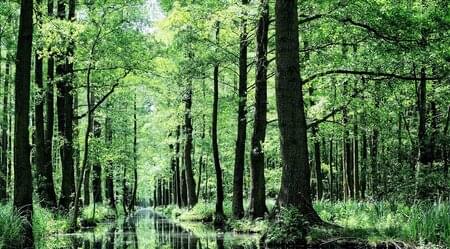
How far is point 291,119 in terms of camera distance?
11.8 m

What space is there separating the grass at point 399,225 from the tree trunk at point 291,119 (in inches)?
41.4

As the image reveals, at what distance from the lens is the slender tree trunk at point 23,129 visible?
37.8 ft

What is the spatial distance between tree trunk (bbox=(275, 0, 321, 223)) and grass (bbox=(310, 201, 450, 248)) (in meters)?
1.05

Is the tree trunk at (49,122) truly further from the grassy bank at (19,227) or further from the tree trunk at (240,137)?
the tree trunk at (240,137)

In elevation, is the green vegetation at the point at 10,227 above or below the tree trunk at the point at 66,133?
below

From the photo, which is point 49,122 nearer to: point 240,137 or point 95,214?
point 95,214

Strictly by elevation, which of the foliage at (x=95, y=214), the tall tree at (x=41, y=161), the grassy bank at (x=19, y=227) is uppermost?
the tall tree at (x=41, y=161)

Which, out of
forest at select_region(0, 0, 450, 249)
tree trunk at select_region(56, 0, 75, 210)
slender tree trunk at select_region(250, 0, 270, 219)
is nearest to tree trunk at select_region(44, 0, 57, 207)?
forest at select_region(0, 0, 450, 249)

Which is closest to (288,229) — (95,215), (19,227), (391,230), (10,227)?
(391,230)

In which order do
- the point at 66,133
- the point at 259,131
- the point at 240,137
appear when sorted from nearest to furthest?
the point at 259,131
the point at 240,137
the point at 66,133

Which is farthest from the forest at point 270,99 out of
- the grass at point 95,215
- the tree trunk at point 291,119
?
the grass at point 95,215

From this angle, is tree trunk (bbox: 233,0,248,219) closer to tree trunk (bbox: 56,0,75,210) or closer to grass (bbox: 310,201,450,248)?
grass (bbox: 310,201,450,248)

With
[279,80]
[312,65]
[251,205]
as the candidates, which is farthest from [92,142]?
[279,80]

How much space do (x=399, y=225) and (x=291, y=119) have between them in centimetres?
329
